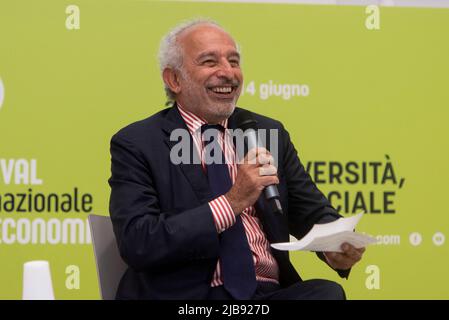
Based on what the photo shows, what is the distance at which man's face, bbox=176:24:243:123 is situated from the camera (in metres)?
2.50

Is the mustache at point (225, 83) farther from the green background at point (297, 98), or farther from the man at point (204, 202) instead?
the green background at point (297, 98)

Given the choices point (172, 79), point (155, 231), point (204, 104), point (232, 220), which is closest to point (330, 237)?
point (232, 220)

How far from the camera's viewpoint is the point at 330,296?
2.07m

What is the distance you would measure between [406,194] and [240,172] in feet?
5.20

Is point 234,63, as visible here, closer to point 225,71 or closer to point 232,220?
point 225,71

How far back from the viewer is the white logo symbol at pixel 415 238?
11.3ft

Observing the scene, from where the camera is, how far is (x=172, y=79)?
2.65 metres

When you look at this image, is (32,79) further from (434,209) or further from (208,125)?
(434,209)

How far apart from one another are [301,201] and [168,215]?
23.4 inches

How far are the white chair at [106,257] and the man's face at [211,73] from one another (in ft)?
1.82

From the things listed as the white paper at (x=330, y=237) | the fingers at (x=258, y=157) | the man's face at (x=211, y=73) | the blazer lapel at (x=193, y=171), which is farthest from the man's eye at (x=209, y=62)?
the white paper at (x=330, y=237)
